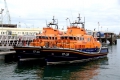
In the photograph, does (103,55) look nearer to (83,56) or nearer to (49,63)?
(83,56)

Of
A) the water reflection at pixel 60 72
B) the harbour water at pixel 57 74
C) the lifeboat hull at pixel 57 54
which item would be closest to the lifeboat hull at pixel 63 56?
the lifeboat hull at pixel 57 54

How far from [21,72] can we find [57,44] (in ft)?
26.8

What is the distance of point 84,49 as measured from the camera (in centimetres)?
3353

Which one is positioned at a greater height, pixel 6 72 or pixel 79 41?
pixel 79 41

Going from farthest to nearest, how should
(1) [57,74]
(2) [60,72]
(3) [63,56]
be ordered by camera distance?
(3) [63,56], (2) [60,72], (1) [57,74]

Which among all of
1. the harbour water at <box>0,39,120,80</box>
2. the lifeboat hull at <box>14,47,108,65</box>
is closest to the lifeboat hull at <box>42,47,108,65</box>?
the lifeboat hull at <box>14,47,108,65</box>

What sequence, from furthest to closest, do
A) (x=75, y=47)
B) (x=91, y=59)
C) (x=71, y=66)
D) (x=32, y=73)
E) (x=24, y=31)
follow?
(x=24, y=31) → (x=91, y=59) → (x=75, y=47) → (x=71, y=66) → (x=32, y=73)

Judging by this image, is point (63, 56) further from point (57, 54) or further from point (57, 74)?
point (57, 74)

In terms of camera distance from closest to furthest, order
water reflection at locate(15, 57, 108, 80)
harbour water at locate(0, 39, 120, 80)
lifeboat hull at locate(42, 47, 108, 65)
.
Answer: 1. harbour water at locate(0, 39, 120, 80)
2. water reflection at locate(15, 57, 108, 80)
3. lifeboat hull at locate(42, 47, 108, 65)

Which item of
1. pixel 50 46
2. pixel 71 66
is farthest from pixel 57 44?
pixel 71 66

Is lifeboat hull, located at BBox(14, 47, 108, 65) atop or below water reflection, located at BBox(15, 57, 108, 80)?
atop

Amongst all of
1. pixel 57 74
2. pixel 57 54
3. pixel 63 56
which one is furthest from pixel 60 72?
pixel 63 56

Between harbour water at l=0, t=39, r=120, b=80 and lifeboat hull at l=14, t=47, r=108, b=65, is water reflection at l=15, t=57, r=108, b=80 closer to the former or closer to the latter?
harbour water at l=0, t=39, r=120, b=80

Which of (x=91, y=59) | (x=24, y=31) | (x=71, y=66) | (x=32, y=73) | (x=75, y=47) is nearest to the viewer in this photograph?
(x=32, y=73)
